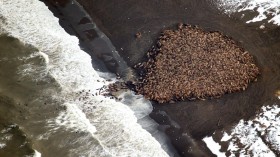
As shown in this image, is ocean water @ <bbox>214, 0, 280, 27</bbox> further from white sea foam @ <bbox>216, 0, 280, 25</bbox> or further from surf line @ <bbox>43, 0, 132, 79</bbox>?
surf line @ <bbox>43, 0, 132, 79</bbox>

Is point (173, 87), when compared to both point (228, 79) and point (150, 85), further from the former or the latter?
point (228, 79)

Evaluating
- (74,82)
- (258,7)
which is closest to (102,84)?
(74,82)

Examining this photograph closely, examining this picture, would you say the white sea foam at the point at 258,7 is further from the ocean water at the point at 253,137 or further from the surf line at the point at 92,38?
the surf line at the point at 92,38

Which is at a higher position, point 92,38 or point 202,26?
point 92,38

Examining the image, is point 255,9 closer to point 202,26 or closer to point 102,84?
point 202,26

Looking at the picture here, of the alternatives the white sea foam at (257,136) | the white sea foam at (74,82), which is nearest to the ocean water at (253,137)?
the white sea foam at (257,136)

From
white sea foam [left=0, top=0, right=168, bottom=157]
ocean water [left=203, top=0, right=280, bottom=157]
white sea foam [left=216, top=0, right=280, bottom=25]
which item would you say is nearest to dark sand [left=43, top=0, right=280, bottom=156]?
ocean water [left=203, top=0, right=280, bottom=157]
